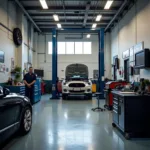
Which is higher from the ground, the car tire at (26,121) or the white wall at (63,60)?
the white wall at (63,60)

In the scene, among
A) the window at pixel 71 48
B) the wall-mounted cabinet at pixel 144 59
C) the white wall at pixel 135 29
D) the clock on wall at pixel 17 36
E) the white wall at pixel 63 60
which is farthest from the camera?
the window at pixel 71 48

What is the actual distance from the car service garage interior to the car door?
14mm

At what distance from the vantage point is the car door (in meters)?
2.90

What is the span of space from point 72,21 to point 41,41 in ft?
12.1

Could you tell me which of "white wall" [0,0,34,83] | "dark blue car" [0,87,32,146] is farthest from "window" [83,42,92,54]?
"dark blue car" [0,87,32,146]

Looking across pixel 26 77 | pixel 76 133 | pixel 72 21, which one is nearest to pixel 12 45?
pixel 26 77

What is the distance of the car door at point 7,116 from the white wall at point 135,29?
18.2 feet

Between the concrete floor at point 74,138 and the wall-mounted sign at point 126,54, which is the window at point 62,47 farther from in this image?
the concrete floor at point 74,138

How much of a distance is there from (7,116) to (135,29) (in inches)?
302

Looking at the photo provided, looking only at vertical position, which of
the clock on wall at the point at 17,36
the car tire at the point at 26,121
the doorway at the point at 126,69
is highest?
the clock on wall at the point at 17,36

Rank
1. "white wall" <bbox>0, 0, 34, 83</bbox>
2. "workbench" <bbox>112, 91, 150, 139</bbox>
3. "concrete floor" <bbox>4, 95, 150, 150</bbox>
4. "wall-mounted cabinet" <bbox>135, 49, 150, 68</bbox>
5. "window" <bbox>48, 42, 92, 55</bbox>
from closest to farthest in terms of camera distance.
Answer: "concrete floor" <bbox>4, 95, 150, 150</bbox>
"workbench" <bbox>112, 91, 150, 139</bbox>
"wall-mounted cabinet" <bbox>135, 49, 150, 68</bbox>
"white wall" <bbox>0, 0, 34, 83</bbox>
"window" <bbox>48, 42, 92, 55</bbox>

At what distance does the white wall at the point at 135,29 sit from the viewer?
25.5 ft

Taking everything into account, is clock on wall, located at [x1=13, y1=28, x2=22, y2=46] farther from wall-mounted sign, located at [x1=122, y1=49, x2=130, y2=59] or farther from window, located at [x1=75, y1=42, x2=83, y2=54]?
window, located at [x1=75, y1=42, x2=83, y2=54]

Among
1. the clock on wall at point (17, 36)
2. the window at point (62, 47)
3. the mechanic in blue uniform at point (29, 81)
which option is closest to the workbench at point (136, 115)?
the mechanic in blue uniform at point (29, 81)
